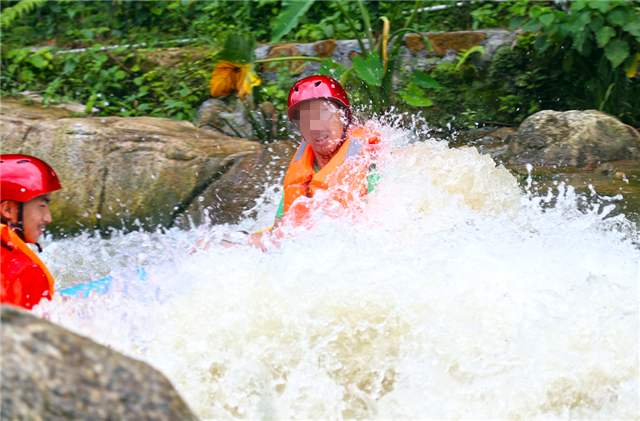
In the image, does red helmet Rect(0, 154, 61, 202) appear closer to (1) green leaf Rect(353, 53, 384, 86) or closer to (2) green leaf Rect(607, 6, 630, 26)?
(1) green leaf Rect(353, 53, 384, 86)

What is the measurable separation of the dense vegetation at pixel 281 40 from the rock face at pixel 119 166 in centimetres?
94

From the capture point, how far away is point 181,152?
440 centimetres

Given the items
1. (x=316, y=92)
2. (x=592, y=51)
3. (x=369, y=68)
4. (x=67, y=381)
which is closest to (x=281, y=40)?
(x=369, y=68)

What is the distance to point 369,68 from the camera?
450cm

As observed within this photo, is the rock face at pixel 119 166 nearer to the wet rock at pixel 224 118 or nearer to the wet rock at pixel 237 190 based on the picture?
the wet rock at pixel 237 190

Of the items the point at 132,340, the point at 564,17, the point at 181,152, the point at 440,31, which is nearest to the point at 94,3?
the point at 181,152

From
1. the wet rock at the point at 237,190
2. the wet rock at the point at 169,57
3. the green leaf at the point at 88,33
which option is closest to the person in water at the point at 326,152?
the wet rock at the point at 237,190

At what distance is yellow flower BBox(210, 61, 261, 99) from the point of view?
4500 millimetres

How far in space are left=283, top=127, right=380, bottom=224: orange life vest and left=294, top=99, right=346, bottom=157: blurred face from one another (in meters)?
0.07

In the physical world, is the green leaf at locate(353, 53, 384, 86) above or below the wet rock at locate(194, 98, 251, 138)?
above

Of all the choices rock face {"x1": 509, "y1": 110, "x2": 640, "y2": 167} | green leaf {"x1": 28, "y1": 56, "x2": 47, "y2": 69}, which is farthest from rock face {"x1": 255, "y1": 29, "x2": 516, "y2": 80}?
green leaf {"x1": 28, "y1": 56, "x2": 47, "y2": 69}

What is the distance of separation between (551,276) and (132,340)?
1812 millimetres

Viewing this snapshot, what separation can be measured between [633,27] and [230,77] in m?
3.48

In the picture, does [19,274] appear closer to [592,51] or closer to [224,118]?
[224,118]
